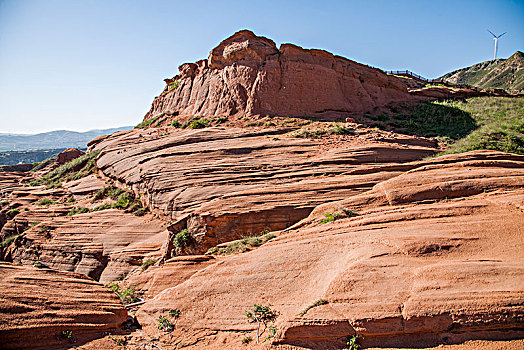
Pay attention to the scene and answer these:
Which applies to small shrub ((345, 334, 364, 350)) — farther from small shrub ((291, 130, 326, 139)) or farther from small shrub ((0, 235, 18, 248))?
small shrub ((0, 235, 18, 248))

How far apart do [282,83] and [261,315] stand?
62.3 feet

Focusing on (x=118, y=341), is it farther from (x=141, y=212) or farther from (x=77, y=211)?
(x=77, y=211)

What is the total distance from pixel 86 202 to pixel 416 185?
1998cm

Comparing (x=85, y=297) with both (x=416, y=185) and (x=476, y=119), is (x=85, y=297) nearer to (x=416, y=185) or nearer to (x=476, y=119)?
(x=416, y=185)

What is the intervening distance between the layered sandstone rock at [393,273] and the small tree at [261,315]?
176 millimetres

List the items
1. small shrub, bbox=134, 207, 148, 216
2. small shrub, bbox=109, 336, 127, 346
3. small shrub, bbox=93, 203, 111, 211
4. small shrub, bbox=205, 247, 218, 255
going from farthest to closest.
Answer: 1. small shrub, bbox=93, 203, 111, 211
2. small shrub, bbox=134, 207, 148, 216
3. small shrub, bbox=205, 247, 218, 255
4. small shrub, bbox=109, 336, 127, 346

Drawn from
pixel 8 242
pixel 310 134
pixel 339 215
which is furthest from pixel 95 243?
pixel 310 134

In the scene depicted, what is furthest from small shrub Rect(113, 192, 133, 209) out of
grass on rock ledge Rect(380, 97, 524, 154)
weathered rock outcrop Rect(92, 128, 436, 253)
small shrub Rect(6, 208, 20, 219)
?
grass on rock ledge Rect(380, 97, 524, 154)

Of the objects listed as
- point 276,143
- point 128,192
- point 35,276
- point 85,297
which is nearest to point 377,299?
point 85,297

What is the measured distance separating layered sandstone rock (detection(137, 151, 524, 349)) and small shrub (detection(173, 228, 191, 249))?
3.89 m

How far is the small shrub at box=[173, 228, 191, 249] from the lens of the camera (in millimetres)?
14180

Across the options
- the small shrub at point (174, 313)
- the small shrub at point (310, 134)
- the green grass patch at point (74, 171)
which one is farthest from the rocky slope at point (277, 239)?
the green grass patch at point (74, 171)

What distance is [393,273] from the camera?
7.63 meters

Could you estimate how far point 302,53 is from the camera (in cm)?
2520
